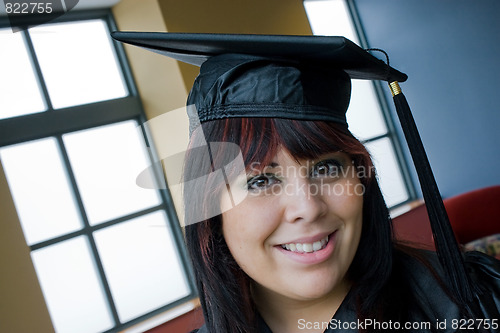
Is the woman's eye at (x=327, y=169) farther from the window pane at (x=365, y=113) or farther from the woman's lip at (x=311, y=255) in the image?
the window pane at (x=365, y=113)

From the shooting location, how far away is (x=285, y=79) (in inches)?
→ 29.4

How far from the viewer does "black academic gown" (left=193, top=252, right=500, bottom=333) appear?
79 centimetres

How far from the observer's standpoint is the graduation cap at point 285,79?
2.41 ft

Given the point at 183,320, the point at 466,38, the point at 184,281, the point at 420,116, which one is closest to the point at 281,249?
the point at 183,320

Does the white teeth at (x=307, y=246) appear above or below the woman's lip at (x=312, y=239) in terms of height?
below

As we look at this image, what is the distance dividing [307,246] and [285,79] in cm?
25

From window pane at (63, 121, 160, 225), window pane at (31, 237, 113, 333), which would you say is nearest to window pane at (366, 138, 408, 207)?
window pane at (63, 121, 160, 225)

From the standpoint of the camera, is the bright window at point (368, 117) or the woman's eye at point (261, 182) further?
the bright window at point (368, 117)

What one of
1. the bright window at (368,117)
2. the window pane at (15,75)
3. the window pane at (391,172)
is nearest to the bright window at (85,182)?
the window pane at (15,75)

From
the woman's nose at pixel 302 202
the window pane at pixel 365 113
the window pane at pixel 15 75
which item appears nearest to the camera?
the woman's nose at pixel 302 202

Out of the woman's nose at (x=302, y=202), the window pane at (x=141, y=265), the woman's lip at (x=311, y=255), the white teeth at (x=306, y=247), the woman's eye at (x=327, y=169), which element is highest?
the woman's eye at (x=327, y=169)

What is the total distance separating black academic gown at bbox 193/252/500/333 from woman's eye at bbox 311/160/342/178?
0.23m

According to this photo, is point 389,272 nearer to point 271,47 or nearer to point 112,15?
A: point 271,47

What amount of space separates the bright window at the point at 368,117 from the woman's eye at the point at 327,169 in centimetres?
346
